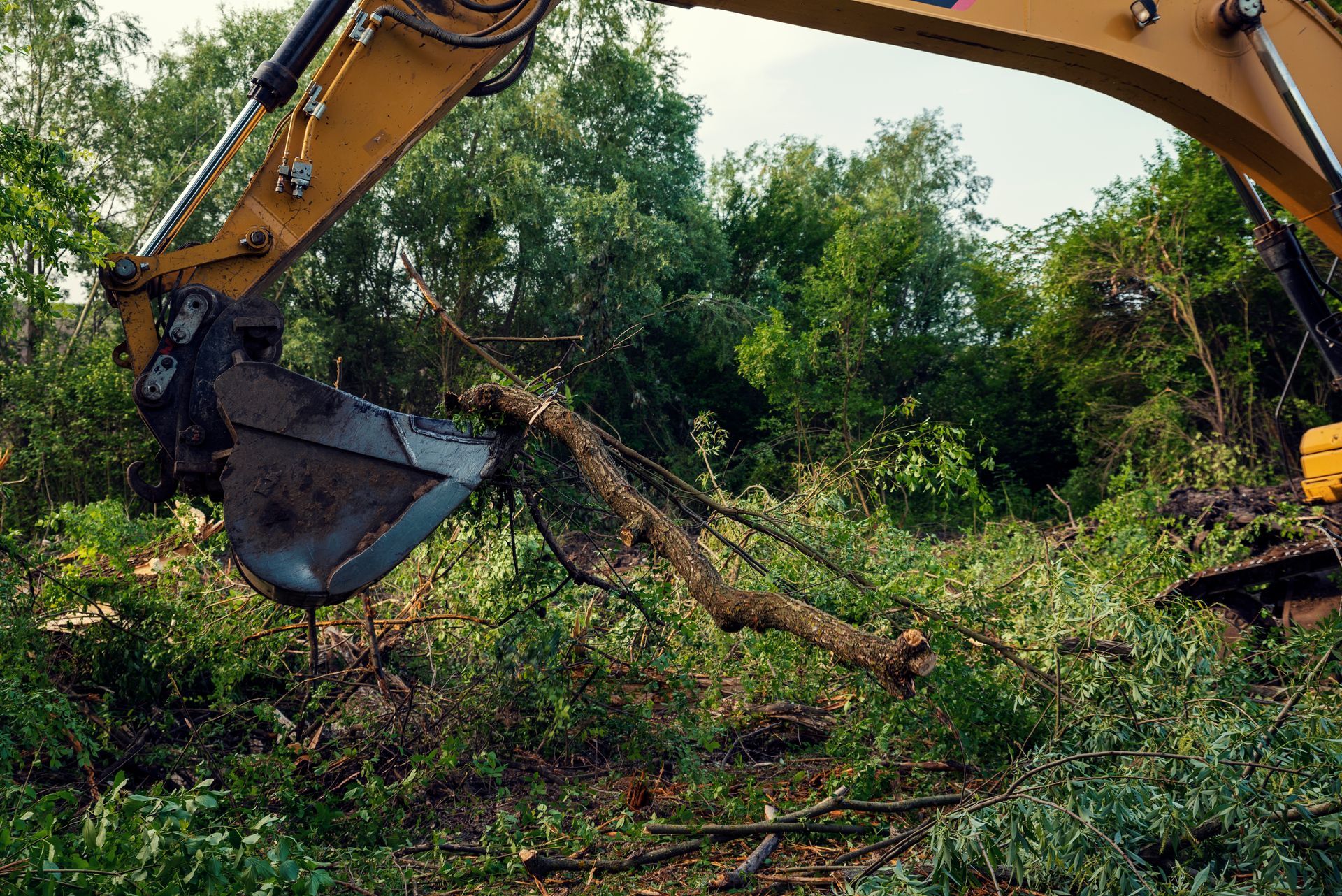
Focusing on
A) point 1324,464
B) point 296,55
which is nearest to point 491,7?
point 296,55

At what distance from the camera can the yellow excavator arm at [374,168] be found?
9.78 feet

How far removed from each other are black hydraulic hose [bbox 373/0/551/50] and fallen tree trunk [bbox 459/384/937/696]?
120 cm

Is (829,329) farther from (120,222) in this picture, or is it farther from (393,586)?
(120,222)

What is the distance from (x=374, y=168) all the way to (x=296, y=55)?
1.43 ft

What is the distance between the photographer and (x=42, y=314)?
5.30m

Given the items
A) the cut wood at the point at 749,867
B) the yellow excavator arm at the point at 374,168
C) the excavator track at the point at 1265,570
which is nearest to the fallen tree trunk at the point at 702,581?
the yellow excavator arm at the point at 374,168

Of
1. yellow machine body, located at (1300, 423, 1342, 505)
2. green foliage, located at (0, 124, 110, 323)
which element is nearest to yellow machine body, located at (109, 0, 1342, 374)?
green foliage, located at (0, 124, 110, 323)

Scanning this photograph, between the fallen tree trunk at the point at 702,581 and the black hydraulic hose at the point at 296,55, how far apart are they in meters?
1.19

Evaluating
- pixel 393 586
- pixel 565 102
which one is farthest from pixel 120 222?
pixel 393 586

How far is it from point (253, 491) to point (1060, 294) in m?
14.2

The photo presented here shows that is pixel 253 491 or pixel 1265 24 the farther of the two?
pixel 1265 24

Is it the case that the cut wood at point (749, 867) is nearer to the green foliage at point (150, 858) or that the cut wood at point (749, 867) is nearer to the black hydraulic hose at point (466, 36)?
the green foliage at point (150, 858)

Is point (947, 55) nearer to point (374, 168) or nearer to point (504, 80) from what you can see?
point (504, 80)

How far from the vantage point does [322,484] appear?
2.99 m
